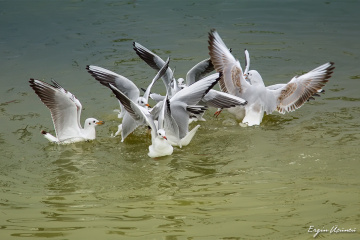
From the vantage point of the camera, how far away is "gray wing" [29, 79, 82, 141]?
750cm

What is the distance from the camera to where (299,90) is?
8.45 metres

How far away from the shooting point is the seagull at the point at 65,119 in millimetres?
7562

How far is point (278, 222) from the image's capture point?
5.09 metres

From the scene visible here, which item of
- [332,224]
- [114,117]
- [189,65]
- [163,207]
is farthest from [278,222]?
[189,65]

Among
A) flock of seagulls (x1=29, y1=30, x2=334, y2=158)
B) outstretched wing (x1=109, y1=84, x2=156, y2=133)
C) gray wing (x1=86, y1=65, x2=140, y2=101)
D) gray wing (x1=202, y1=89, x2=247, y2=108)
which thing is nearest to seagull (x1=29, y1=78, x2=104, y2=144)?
flock of seagulls (x1=29, y1=30, x2=334, y2=158)

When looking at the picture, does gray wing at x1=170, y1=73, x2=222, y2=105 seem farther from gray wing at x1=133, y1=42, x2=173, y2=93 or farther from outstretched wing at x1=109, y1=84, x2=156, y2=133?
gray wing at x1=133, y1=42, x2=173, y2=93

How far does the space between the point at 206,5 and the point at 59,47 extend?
3825mm

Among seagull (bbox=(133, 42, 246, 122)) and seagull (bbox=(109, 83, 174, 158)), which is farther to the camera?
seagull (bbox=(133, 42, 246, 122))

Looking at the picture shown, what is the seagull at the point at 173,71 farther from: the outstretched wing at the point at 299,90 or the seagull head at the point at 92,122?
the seagull head at the point at 92,122

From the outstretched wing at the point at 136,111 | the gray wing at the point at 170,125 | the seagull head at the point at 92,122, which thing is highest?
the outstretched wing at the point at 136,111

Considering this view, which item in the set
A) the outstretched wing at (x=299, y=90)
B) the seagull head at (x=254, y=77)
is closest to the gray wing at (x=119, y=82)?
the seagull head at (x=254, y=77)

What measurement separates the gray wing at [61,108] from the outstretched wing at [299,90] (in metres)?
2.68

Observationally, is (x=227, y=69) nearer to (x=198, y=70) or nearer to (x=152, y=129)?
(x=198, y=70)

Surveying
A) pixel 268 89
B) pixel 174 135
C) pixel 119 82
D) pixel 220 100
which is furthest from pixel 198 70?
pixel 174 135
